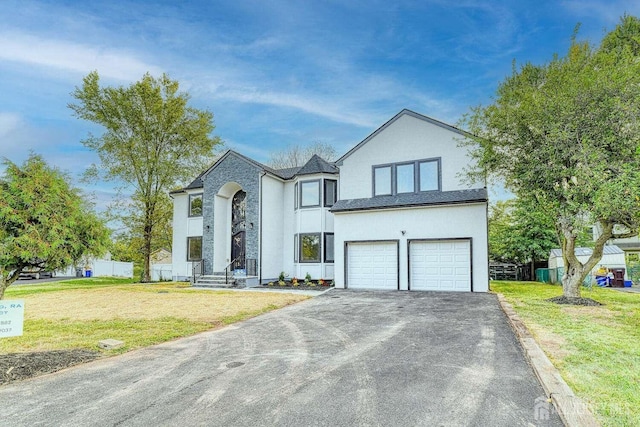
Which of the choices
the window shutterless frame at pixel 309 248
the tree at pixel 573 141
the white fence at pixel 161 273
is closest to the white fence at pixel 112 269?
the white fence at pixel 161 273

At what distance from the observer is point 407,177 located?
1725 centimetres

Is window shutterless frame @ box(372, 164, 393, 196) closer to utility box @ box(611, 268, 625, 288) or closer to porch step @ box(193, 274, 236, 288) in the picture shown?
porch step @ box(193, 274, 236, 288)

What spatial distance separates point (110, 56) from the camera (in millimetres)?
13938

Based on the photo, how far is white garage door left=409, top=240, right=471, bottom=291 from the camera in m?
15.3

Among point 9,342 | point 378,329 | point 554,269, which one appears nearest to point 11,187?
point 9,342

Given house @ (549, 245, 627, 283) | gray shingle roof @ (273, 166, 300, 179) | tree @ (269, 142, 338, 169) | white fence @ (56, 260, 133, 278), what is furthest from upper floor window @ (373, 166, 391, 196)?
white fence @ (56, 260, 133, 278)

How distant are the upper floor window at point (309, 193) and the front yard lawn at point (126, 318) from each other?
6408mm

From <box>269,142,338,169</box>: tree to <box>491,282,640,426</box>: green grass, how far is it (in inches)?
1106

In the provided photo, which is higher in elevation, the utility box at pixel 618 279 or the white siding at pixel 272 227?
the white siding at pixel 272 227

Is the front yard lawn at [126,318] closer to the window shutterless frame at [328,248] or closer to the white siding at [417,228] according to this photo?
the white siding at [417,228]

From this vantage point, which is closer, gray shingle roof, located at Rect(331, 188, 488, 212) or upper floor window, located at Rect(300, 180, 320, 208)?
gray shingle roof, located at Rect(331, 188, 488, 212)

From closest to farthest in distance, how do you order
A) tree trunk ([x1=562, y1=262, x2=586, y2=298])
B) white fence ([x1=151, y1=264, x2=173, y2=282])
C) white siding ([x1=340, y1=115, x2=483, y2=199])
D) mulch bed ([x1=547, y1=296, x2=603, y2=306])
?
mulch bed ([x1=547, y1=296, x2=603, y2=306]) < tree trunk ([x1=562, y1=262, x2=586, y2=298]) < white siding ([x1=340, y1=115, x2=483, y2=199]) < white fence ([x1=151, y1=264, x2=173, y2=282])

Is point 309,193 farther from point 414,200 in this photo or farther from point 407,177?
point 414,200

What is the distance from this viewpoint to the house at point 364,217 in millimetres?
15625
